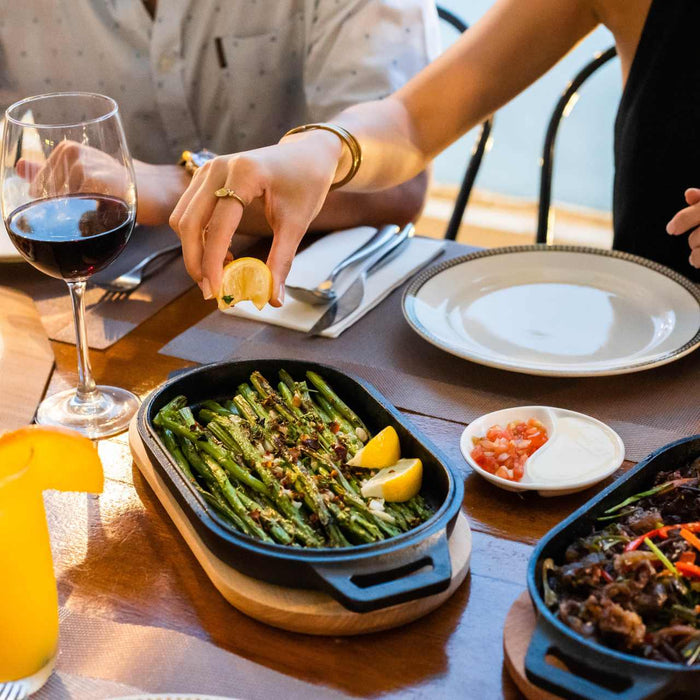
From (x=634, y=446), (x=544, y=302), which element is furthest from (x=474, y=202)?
(x=634, y=446)

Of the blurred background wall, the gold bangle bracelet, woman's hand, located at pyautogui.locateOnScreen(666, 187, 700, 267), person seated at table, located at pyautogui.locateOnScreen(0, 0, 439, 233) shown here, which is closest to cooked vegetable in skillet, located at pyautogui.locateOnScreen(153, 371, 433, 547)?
the gold bangle bracelet

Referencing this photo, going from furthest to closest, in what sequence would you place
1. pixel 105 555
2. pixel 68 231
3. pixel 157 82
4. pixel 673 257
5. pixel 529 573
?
1. pixel 157 82
2. pixel 673 257
3. pixel 68 231
4. pixel 105 555
5. pixel 529 573

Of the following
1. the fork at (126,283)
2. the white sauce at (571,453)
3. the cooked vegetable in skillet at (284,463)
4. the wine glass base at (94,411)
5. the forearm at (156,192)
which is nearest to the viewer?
the cooked vegetable in skillet at (284,463)

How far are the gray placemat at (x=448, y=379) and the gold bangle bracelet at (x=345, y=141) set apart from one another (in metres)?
0.26

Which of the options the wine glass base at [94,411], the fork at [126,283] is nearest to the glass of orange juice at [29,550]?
the wine glass base at [94,411]

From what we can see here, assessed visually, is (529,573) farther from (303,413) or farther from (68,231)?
(68,231)

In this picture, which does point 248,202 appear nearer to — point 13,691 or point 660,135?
point 13,691

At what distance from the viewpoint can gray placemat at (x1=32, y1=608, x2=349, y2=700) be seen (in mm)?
815

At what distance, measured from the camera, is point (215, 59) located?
7.74ft

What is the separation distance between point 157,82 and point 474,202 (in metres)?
2.95

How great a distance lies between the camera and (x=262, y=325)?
5.16ft

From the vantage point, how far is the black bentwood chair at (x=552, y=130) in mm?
2236

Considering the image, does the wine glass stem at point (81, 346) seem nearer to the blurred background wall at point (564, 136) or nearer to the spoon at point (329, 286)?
the spoon at point (329, 286)

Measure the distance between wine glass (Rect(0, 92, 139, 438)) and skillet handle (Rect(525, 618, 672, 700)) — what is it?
28.0 inches
